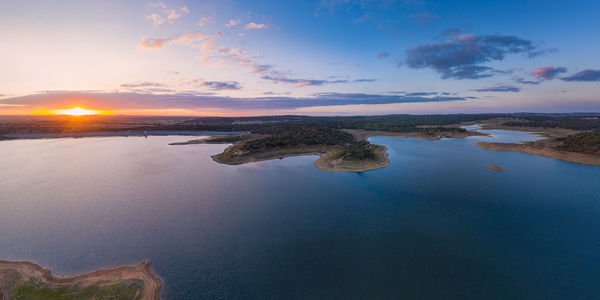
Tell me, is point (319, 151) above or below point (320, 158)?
above

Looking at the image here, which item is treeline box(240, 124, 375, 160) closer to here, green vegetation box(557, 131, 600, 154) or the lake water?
the lake water

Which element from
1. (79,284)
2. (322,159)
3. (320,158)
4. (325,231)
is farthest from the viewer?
(320,158)

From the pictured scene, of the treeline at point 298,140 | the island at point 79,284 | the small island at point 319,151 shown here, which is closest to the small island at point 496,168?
the small island at point 319,151

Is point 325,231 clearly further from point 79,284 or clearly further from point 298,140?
point 298,140

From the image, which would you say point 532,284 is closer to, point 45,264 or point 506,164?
point 45,264

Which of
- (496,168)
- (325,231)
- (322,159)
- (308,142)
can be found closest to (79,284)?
(325,231)

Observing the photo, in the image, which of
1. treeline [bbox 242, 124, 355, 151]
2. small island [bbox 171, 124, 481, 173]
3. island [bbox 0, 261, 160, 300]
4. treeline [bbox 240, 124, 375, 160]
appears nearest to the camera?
island [bbox 0, 261, 160, 300]

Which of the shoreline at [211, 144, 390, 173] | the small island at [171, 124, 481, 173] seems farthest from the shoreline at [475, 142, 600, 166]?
the shoreline at [211, 144, 390, 173]
